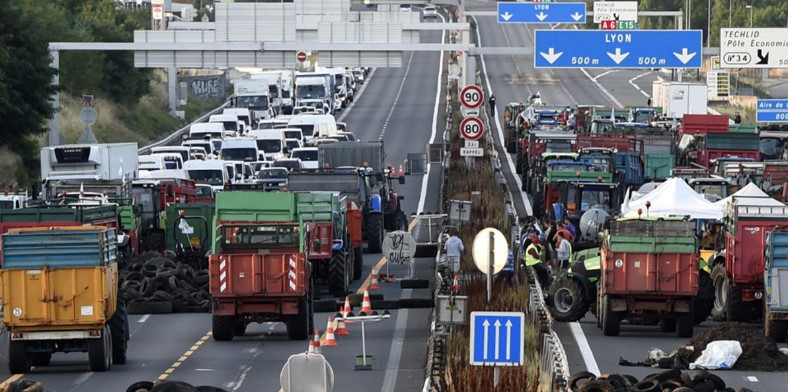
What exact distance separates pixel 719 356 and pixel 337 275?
11.2 meters

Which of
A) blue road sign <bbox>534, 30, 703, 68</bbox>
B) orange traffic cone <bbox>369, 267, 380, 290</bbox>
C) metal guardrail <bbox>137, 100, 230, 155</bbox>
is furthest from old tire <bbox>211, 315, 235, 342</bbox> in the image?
metal guardrail <bbox>137, 100, 230, 155</bbox>

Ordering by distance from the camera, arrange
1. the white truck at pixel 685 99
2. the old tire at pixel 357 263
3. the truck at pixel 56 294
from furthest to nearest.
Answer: the white truck at pixel 685 99 → the old tire at pixel 357 263 → the truck at pixel 56 294

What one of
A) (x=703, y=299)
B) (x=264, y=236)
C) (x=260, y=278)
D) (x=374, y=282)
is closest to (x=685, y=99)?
(x=374, y=282)

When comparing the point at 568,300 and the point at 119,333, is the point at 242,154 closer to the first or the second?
the point at 568,300

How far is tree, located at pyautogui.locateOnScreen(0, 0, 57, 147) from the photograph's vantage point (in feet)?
209

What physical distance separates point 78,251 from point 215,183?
30586 mm

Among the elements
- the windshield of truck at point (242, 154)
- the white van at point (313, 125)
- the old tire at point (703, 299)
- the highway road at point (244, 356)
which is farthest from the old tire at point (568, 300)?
the white van at point (313, 125)

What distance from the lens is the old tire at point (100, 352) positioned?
25.0 meters

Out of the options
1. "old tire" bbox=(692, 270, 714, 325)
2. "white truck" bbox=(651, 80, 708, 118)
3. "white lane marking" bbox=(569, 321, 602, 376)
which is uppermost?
"white truck" bbox=(651, 80, 708, 118)

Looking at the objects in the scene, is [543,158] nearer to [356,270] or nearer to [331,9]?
[356,270]

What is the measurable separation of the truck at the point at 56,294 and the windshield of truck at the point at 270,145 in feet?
150

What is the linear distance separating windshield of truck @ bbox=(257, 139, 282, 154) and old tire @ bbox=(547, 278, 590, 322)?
1587 inches

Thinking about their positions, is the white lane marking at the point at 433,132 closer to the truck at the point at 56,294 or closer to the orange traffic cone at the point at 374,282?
the orange traffic cone at the point at 374,282

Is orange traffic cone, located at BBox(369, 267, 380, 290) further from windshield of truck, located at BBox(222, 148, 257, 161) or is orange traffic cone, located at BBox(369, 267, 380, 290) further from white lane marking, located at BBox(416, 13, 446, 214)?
windshield of truck, located at BBox(222, 148, 257, 161)
